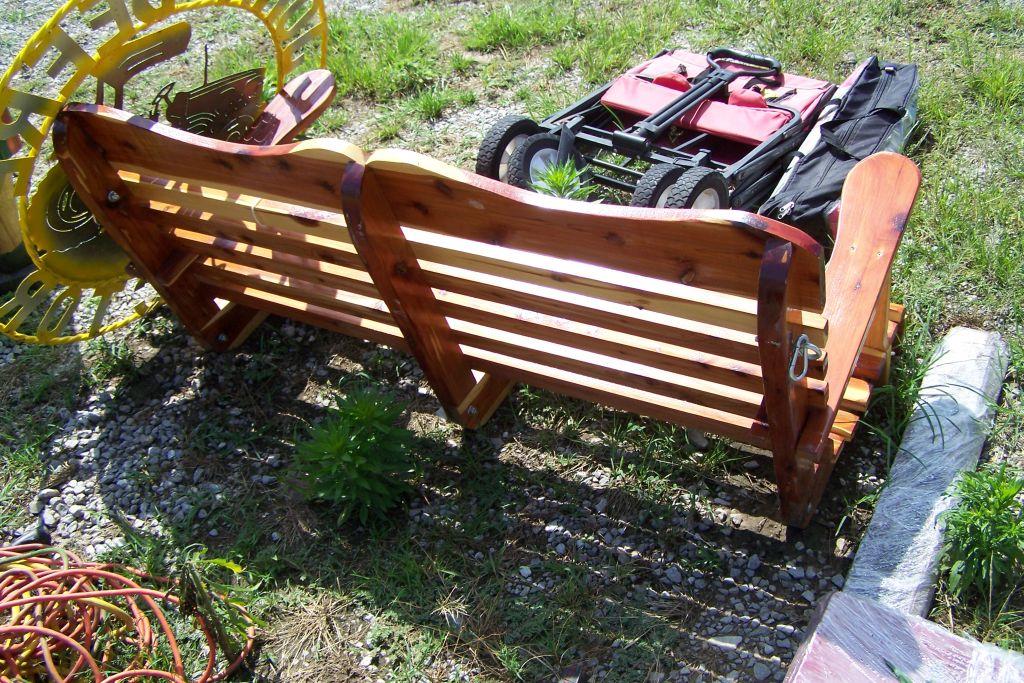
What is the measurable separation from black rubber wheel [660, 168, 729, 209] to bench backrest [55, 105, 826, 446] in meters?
1.04

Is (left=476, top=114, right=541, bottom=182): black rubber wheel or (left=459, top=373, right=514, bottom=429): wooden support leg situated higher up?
(left=476, top=114, right=541, bottom=182): black rubber wheel

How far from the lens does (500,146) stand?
168 inches

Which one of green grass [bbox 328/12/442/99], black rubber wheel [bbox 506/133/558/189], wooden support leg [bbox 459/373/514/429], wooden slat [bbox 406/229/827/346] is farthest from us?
green grass [bbox 328/12/442/99]

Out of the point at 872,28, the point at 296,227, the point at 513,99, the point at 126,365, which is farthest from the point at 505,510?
the point at 872,28

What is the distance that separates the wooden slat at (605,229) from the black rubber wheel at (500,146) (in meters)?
1.75

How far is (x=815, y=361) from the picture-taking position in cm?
251

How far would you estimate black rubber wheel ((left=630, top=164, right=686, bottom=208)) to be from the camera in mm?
3881

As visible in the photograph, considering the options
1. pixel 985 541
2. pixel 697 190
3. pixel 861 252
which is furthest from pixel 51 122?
pixel 985 541

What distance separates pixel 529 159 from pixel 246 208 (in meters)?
1.66

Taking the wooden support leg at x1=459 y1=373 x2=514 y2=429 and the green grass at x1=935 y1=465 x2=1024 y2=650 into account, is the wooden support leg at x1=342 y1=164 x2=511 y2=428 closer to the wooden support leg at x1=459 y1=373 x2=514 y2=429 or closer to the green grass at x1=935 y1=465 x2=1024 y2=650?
the wooden support leg at x1=459 y1=373 x2=514 y2=429

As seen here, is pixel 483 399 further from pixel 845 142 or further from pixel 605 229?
pixel 845 142

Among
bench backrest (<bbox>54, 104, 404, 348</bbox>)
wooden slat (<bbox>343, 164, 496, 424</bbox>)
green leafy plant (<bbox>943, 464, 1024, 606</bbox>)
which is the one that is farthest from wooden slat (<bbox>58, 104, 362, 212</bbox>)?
green leafy plant (<bbox>943, 464, 1024, 606</bbox>)

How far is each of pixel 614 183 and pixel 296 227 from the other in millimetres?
1892

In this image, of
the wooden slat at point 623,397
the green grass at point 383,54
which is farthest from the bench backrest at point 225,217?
the green grass at point 383,54
